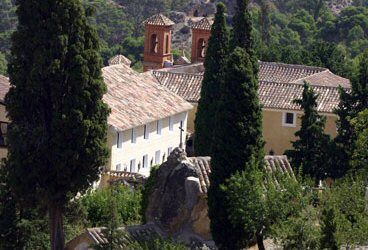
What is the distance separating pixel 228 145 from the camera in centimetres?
3125

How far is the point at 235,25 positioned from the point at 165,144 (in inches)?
337

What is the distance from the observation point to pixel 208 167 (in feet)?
109

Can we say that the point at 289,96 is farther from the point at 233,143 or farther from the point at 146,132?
the point at 233,143

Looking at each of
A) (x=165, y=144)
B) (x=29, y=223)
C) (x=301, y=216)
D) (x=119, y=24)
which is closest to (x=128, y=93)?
(x=165, y=144)

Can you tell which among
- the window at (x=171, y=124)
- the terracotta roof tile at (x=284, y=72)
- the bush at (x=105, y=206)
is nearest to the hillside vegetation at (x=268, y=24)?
the terracotta roof tile at (x=284, y=72)

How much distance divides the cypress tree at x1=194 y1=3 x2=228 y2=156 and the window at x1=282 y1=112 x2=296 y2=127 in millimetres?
6981

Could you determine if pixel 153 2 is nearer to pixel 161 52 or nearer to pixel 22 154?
pixel 161 52

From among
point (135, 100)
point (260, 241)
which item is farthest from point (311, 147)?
point (260, 241)

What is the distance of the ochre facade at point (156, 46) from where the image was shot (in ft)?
243

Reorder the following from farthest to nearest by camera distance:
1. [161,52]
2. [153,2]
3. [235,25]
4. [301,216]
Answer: [153,2], [161,52], [235,25], [301,216]

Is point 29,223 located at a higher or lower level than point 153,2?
higher

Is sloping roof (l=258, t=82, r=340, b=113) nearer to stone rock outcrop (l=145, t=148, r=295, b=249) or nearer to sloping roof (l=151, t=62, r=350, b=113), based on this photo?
sloping roof (l=151, t=62, r=350, b=113)

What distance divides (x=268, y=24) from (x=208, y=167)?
86.7m

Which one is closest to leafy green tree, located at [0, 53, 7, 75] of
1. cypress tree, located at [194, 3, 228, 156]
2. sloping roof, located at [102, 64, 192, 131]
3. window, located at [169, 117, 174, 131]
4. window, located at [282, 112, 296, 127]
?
sloping roof, located at [102, 64, 192, 131]
